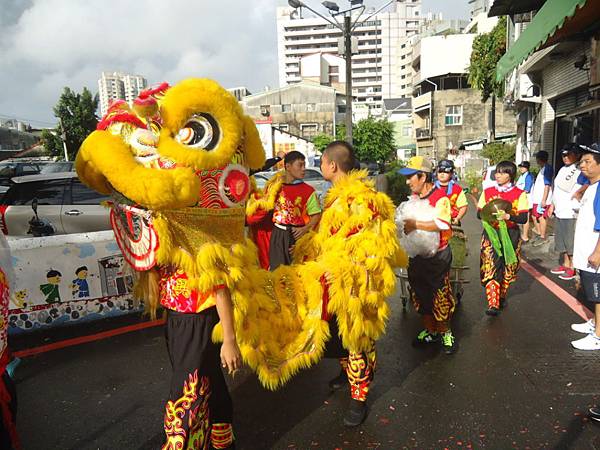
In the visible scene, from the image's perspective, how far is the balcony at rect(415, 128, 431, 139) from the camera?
141 ft

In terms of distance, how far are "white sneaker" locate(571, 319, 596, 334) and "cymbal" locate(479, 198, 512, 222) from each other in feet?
4.18

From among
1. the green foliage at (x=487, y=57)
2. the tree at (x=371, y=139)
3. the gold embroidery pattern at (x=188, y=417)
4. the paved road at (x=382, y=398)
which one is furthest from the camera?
the tree at (x=371, y=139)

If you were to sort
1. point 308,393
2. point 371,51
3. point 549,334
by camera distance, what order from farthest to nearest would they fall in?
point 371,51 < point 549,334 < point 308,393

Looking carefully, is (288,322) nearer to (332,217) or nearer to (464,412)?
(332,217)

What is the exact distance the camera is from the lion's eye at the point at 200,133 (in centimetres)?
186

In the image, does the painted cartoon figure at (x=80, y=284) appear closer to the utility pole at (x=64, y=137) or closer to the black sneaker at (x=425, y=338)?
the black sneaker at (x=425, y=338)

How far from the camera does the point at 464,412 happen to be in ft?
9.90

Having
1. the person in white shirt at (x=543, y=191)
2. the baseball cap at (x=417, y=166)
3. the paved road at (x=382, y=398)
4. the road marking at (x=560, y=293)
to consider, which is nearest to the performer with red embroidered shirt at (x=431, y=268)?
the baseball cap at (x=417, y=166)

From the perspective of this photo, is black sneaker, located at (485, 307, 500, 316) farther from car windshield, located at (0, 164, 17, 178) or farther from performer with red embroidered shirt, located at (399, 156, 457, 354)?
car windshield, located at (0, 164, 17, 178)

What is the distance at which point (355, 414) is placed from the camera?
9.54 ft

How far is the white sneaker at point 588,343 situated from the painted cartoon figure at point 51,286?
490 cm

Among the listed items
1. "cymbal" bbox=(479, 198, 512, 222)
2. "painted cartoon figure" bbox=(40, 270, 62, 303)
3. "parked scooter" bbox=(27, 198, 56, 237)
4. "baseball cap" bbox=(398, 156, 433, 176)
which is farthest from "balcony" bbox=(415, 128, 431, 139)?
"painted cartoon figure" bbox=(40, 270, 62, 303)

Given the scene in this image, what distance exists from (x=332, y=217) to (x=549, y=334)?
297cm

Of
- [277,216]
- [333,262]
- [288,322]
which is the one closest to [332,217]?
[333,262]
